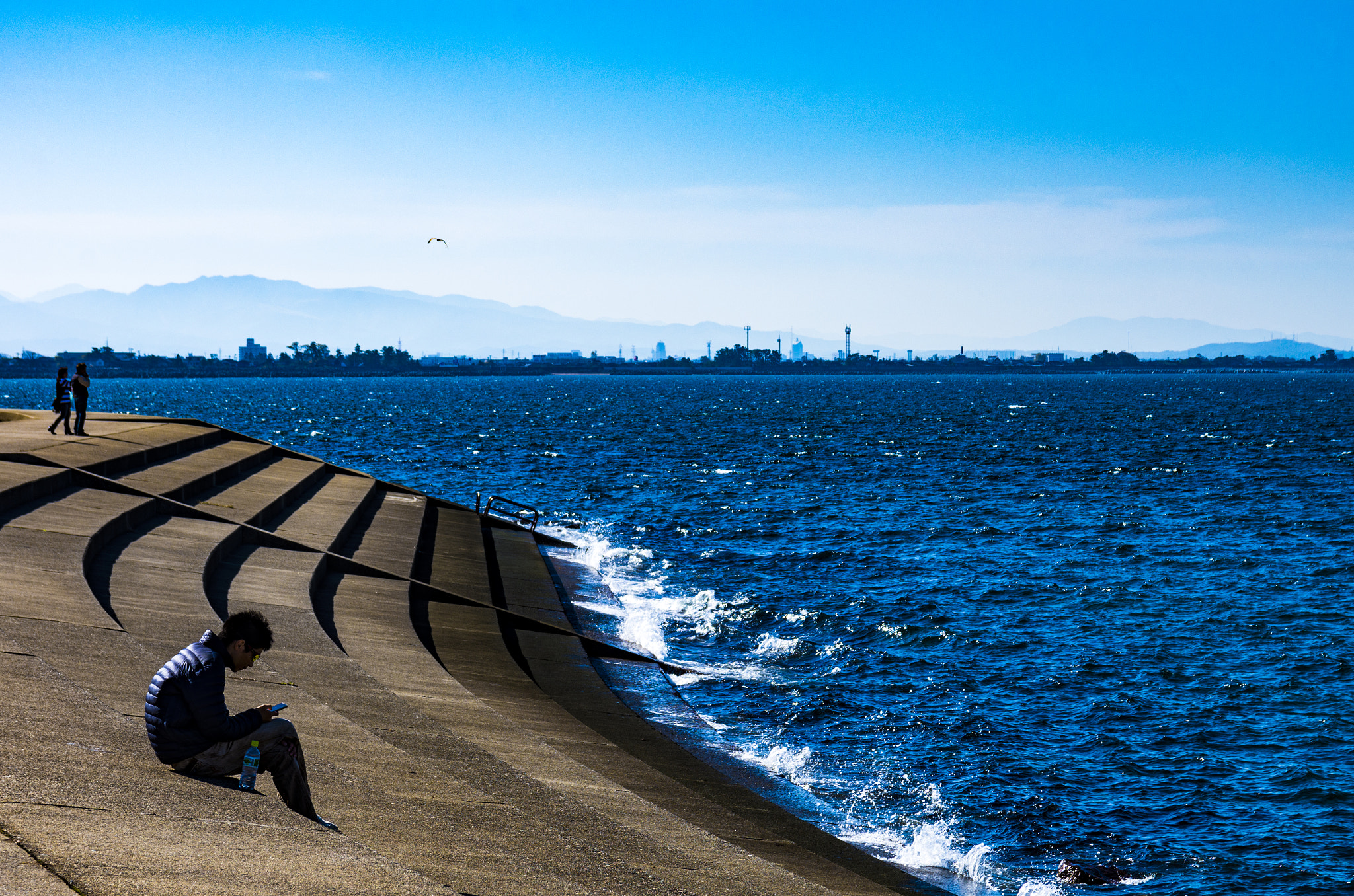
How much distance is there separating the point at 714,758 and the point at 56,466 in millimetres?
14297

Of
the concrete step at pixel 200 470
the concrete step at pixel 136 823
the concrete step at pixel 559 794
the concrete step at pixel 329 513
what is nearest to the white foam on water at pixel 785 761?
the concrete step at pixel 559 794

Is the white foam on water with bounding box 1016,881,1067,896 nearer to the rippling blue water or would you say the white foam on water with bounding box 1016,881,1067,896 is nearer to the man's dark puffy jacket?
the rippling blue water

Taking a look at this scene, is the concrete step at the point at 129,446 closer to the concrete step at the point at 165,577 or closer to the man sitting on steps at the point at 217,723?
the concrete step at the point at 165,577

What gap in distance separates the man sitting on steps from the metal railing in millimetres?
27061

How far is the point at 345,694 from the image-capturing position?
12.6 m

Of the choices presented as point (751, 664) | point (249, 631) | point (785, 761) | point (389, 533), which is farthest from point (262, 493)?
point (249, 631)

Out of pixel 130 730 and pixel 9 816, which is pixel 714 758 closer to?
pixel 130 730

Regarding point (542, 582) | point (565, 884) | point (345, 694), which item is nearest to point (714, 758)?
point (345, 694)

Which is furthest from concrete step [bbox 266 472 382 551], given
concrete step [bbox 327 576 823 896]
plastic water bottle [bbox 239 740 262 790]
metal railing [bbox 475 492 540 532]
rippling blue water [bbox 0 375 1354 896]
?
plastic water bottle [bbox 239 740 262 790]

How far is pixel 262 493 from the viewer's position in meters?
27.1

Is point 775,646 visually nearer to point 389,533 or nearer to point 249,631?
point 389,533

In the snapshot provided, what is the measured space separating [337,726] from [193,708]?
10.1ft

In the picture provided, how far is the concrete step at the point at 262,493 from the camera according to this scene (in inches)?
920

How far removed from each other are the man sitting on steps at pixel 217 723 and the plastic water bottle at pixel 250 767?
0.03 metres
